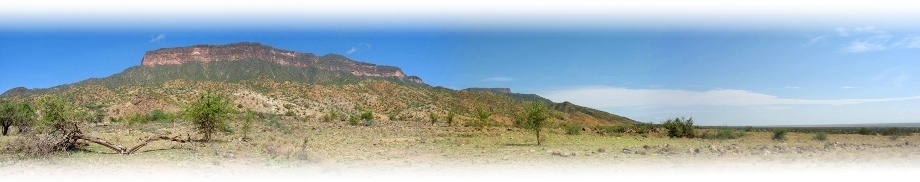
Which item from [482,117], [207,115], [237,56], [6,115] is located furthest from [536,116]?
[237,56]

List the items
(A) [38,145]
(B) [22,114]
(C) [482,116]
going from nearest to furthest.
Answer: (A) [38,145]
(B) [22,114]
(C) [482,116]

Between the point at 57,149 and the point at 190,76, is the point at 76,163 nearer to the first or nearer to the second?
the point at 57,149

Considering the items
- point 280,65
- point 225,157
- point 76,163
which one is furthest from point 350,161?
point 280,65

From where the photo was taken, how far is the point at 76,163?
11766 millimetres

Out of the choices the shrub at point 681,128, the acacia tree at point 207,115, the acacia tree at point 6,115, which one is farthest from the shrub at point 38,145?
the shrub at point 681,128

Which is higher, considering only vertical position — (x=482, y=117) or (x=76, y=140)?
(x=482, y=117)

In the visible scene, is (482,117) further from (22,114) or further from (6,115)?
(6,115)

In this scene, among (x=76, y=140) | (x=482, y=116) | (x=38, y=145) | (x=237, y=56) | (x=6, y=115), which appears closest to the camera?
(x=38, y=145)

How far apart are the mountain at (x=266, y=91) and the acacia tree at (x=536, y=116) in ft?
107

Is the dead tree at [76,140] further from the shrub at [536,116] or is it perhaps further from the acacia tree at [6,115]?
the acacia tree at [6,115]

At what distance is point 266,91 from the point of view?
2805 inches

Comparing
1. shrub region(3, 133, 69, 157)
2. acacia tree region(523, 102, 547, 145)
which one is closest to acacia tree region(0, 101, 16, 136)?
shrub region(3, 133, 69, 157)

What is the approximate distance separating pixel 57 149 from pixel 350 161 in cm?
746

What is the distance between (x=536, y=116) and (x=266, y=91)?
2133 inches
